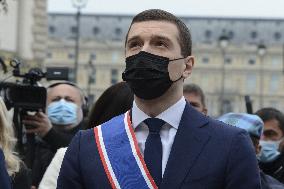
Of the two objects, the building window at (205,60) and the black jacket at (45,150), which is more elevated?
the black jacket at (45,150)

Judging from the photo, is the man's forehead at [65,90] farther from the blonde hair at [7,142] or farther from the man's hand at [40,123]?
the blonde hair at [7,142]

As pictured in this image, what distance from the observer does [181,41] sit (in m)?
2.69

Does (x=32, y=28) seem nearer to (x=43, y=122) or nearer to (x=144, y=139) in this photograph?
(x=43, y=122)

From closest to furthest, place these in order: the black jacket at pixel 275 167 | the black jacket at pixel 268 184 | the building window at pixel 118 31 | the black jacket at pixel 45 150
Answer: the black jacket at pixel 268 184, the black jacket at pixel 45 150, the black jacket at pixel 275 167, the building window at pixel 118 31

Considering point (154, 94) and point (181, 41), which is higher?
point (181, 41)

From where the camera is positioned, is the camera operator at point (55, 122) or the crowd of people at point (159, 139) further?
Answer: the camera operator at point (55, 122)

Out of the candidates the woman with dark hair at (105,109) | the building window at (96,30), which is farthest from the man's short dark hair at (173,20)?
the building window at (96,30)

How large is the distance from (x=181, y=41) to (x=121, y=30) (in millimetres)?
100148

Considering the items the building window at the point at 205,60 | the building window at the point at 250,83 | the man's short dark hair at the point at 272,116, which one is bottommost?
the building window at the point at 250,83

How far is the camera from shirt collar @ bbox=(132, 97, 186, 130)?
2664mm

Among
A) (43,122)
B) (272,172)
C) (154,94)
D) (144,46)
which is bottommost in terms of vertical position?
(272,172)

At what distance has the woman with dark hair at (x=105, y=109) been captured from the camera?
377 centimetres

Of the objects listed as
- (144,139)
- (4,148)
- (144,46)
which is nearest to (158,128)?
(144,139)

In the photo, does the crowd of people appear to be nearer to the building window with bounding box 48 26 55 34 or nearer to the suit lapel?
the suit lapel
